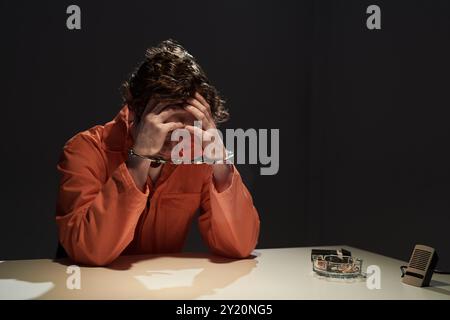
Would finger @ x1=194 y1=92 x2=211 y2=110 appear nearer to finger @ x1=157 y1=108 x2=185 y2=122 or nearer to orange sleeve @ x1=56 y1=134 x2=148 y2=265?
finger @ x1=157 y1=108 x2=185 y2=122

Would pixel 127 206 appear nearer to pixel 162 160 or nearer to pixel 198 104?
pixel 162 160

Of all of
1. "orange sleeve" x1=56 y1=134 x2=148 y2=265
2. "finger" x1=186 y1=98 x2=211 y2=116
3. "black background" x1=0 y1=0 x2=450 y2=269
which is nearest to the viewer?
"orange sleeve" x1=56 y1=134 x2=148 y2=265

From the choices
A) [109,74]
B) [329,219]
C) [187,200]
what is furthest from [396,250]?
[109,74]

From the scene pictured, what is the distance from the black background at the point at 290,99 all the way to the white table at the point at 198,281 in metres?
0.95

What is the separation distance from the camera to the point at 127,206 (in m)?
1.17

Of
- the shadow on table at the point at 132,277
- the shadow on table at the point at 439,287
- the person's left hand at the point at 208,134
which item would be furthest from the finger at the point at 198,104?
the shadow on table at the point at 439,287

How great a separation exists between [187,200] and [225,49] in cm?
149

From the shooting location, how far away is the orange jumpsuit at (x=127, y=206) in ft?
A: 3.85

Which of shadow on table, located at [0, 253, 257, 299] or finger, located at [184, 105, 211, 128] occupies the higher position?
finger, located at [184, 105, 211, 128]

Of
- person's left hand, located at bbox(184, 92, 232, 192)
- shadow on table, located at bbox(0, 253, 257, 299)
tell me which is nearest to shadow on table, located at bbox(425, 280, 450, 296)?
shadow on table, located at bbox(0, 253, 257, 299)

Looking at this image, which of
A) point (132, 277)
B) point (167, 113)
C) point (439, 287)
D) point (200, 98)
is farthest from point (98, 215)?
point (439, 287)

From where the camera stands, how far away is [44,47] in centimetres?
241

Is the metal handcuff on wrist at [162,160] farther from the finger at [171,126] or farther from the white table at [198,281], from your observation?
the white table at [198,281]

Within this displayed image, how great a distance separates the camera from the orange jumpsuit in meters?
1.17
